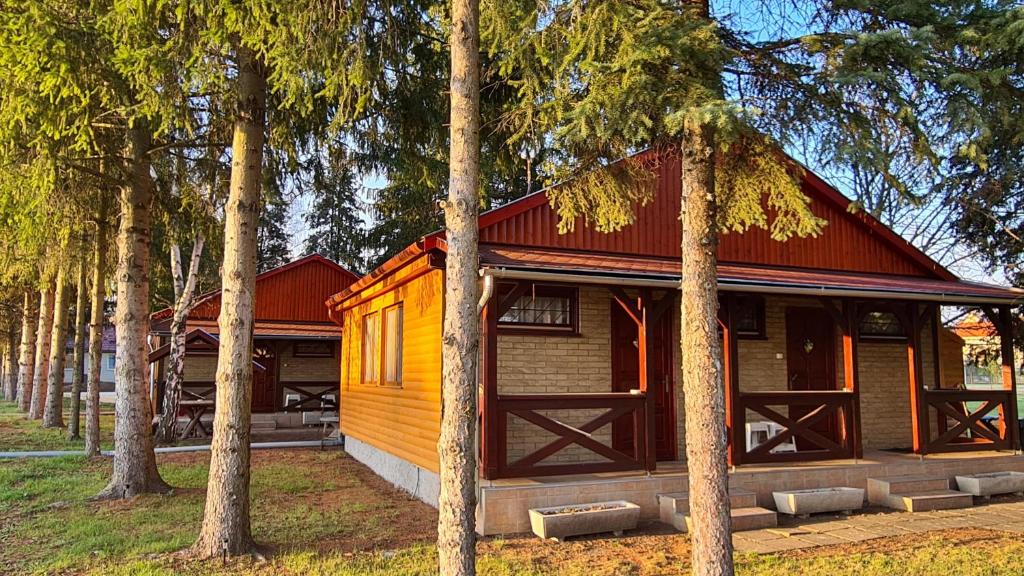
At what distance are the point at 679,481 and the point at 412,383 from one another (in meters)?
3.64

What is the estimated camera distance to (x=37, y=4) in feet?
20.5

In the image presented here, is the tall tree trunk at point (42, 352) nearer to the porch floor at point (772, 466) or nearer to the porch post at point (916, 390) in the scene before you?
the porch floor at point (772, 466)

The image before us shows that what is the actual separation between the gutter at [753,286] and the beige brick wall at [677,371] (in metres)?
1.37

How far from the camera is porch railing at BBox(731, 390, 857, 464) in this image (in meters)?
8.91

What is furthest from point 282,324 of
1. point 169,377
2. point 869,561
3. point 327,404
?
point 869,561

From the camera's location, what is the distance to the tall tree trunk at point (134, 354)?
9164 mm

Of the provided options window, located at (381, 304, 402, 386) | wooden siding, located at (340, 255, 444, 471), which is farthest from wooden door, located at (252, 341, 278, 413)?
window, located at (381, 304, 402, 386)

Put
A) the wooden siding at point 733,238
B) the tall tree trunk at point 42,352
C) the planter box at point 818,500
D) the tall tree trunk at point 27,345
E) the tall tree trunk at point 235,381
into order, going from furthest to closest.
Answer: the tall tree trunk at point 27,345 → the tall tree trunk at point 42,352 → the wooden siding at point 733,238 → the planter box at point 818,500 → the tall tree trunk at point 235,381

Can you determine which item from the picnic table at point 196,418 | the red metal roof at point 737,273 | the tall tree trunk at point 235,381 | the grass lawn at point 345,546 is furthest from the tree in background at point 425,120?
the picnic table at point 196,418

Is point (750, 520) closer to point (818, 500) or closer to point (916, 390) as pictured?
point (818, 500)

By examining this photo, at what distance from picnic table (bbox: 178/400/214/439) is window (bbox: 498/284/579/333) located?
37.1 feet

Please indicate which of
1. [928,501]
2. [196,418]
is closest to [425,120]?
[928,501]

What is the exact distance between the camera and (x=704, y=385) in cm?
507

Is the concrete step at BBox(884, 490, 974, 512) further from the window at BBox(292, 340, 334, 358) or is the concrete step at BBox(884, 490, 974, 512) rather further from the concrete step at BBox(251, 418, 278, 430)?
the window at BBox(292, 340, 334, 358)
